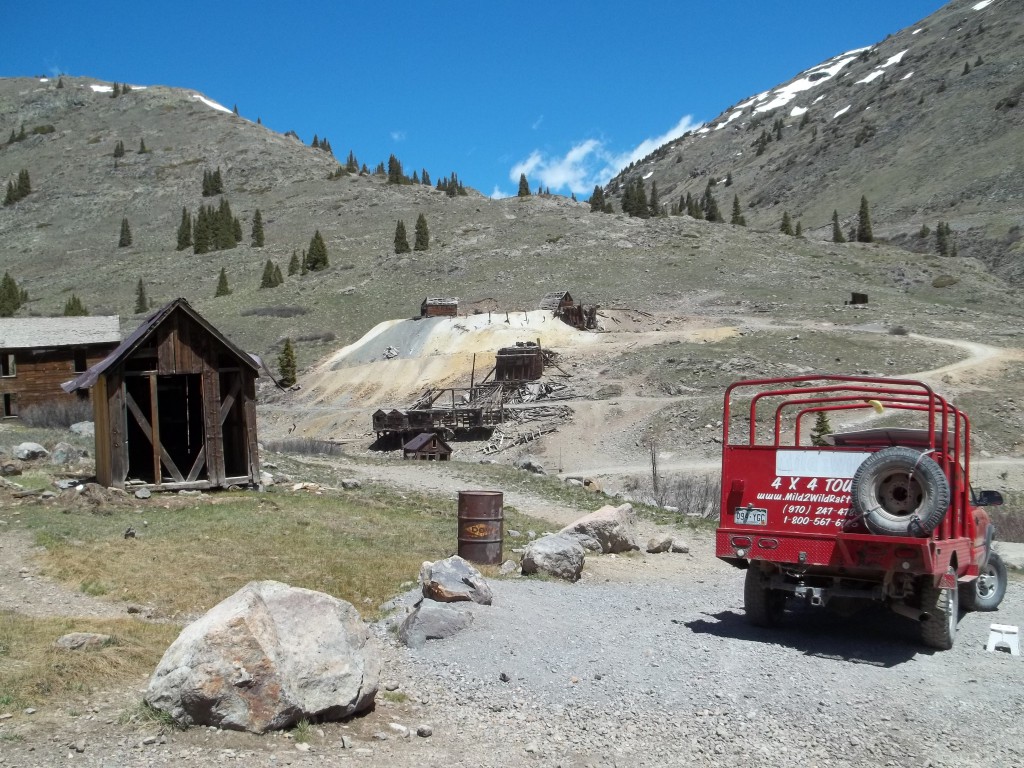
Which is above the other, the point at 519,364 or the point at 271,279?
the point at 271,279

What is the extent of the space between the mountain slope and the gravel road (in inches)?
3571

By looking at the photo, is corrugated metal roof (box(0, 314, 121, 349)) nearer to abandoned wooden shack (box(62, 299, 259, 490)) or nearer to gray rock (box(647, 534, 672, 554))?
abandoned wooden shack (box(62, 299, 259, 490))

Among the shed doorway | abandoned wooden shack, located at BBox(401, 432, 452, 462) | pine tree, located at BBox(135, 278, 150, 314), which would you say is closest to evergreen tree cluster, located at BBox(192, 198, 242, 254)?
pine tree, located at BBox(135, 278, 150, 314)

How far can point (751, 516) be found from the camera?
10.0 meters

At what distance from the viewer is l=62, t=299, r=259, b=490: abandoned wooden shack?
19.0 metres

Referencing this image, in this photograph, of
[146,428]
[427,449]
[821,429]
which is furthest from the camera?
[427,449]

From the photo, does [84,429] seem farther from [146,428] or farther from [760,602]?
[760,602]

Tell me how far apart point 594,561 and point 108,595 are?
6975 millimetres

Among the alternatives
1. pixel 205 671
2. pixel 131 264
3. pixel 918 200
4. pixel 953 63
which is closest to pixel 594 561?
pixel 205 671

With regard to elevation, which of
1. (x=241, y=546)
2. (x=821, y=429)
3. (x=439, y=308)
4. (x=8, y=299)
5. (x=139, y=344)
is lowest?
(x=241, y=546)

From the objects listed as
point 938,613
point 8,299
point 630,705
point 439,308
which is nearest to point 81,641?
point 630,705

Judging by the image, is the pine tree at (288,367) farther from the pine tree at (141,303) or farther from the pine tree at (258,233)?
the pine tree at (258,233)

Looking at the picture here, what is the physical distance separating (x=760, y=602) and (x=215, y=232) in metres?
107

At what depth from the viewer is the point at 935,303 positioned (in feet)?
221
